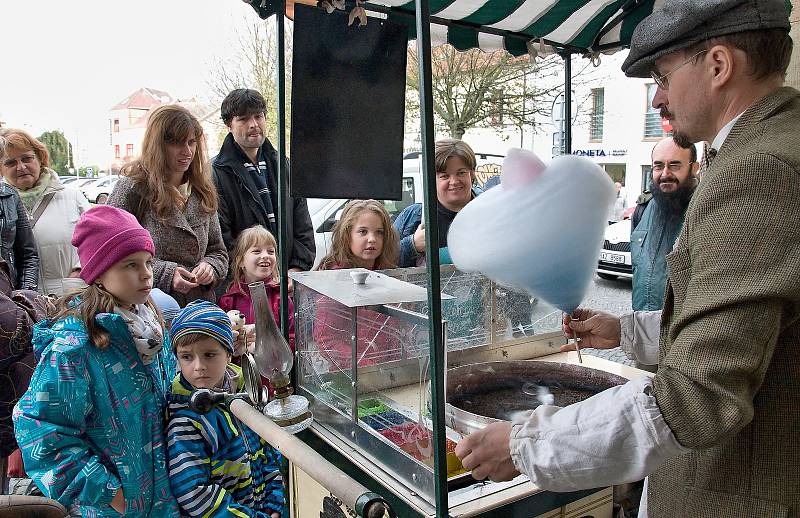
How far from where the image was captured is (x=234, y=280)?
9.07ft

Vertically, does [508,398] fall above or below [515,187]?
below

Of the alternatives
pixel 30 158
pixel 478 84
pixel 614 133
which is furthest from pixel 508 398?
pixel 614 133

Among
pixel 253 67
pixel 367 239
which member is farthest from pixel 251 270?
pixel 253 67

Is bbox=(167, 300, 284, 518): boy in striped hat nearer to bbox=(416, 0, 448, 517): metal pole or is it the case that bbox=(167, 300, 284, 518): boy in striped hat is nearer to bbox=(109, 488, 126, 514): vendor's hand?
bbox=(109, 488, 126, 514): vendor's hand

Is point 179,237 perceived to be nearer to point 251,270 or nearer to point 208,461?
point 251,270

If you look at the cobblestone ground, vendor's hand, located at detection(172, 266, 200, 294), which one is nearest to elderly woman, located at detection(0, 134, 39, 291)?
vendor's hand, located at detection(172, 266, 200, 294)

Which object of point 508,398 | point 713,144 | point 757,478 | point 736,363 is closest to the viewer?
point 736,363

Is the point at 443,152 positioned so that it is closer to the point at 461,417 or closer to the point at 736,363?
the point at 461,417

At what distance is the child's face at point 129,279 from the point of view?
172 centimetres

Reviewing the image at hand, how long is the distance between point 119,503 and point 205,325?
535mm

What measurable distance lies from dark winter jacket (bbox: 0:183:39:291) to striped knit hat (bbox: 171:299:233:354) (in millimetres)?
1604

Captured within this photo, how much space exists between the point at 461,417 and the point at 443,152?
1580 millimetres

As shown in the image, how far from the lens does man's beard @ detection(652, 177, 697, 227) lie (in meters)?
3.27

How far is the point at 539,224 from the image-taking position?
4.39ft
